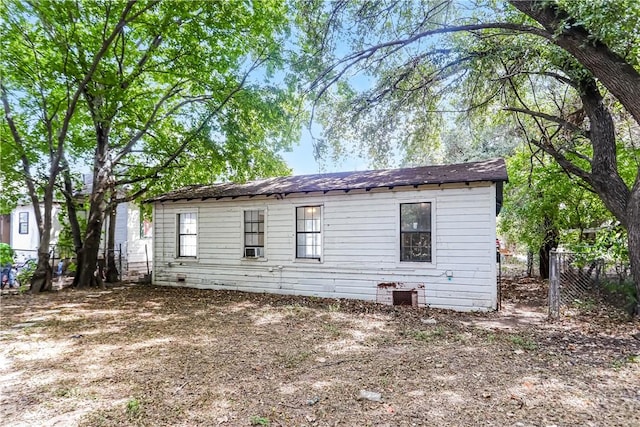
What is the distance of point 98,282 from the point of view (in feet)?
37.1

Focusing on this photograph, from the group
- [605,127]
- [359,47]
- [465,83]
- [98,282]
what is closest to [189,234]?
[98,282]

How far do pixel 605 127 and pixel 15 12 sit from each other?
13.8 meters

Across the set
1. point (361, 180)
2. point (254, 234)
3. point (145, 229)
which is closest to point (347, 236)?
point (361, 180)

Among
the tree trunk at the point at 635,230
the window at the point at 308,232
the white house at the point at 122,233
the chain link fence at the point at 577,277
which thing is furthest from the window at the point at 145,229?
the tree trunk at the point at 635,230

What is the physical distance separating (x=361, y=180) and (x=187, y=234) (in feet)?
19.6

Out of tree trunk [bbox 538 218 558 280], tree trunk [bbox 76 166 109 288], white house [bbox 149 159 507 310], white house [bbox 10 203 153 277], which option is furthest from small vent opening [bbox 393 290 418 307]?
white house [bbox 10 203 153 277]

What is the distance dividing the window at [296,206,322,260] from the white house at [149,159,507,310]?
28 mm

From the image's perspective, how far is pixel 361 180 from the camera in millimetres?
9016

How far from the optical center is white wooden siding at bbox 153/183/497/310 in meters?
7.53

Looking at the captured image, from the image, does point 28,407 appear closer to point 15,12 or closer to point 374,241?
point 374,241

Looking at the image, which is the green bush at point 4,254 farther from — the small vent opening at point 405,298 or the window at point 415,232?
the window at point 415,232

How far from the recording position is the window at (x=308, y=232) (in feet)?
30.9

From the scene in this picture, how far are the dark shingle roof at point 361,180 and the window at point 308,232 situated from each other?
2.17 ft

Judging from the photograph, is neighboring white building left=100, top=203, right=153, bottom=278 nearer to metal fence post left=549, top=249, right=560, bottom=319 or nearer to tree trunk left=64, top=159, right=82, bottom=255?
tree trunk left=64, top=159, right=82, bottom=255
